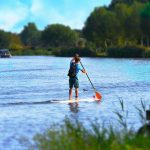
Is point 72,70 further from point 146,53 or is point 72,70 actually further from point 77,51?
point 77,51

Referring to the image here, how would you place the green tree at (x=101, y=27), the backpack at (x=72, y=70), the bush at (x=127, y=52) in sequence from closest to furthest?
the backpack at (x=72, y=70) → the bush at (x=127, y=52) → the green tree at (x=101, y=27)

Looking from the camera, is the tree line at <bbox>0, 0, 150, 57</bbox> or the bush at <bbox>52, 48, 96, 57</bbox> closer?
the tree line at <bbox>0, 0, 150, 57</bbox>

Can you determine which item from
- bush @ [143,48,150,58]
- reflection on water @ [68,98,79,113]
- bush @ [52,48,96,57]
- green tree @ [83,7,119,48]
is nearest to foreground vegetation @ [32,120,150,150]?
reflection on water @ [68,98,79,113]

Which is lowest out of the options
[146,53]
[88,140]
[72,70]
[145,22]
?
[146,53]

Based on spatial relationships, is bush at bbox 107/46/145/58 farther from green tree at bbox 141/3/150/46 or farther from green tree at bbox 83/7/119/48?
green tree at bbox 83/7/119/48

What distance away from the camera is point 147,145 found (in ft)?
41.1

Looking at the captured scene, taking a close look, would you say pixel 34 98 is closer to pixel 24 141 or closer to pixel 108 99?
pixel 108 99

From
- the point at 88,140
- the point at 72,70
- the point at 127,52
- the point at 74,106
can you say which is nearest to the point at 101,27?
the point at 127,52

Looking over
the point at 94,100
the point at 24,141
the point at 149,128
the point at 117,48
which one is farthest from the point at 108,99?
the point at 117,48

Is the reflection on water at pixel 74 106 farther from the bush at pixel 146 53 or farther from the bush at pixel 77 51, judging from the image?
the bush at pixel 77 51

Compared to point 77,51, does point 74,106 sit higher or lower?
higher

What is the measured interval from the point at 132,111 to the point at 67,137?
15.1 m

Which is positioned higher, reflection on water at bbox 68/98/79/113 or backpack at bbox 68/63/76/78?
backpack at bbox 68/63/76/78

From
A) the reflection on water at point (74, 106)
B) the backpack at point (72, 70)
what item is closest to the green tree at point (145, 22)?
the reflection on water at point (74, 106)
